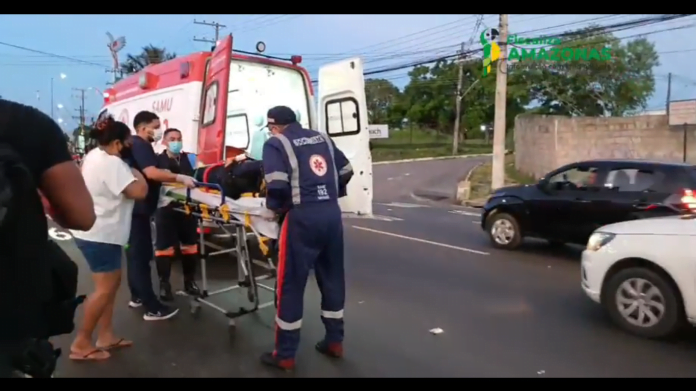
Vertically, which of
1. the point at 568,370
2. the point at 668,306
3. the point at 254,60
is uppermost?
the point at 254,60

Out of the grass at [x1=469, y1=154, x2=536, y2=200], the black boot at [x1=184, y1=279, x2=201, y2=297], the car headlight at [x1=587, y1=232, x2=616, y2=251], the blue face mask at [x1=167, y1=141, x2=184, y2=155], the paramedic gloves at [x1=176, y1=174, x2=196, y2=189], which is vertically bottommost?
the black boot at [x1=184, y1=279, x2=201, y2=297]

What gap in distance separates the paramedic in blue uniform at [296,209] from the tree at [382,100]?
201 ft

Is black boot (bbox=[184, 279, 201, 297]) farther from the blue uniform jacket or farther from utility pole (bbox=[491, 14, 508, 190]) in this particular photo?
utility pole (bbox=[491, 14, 508, 190])

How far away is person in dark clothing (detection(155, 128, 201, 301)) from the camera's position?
6.05 metres

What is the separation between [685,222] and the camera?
16.6 feet

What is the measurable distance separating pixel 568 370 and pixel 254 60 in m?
6.00

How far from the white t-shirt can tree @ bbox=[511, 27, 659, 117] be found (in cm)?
3921

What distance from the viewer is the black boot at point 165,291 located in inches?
246

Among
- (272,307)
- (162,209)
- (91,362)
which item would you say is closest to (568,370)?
(272,307)

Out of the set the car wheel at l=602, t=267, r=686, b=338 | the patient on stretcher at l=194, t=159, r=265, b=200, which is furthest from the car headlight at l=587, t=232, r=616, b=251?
the patient on stretcher at l=194, t=159, r=265, b=200

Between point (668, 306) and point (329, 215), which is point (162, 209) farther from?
point (668, 306)

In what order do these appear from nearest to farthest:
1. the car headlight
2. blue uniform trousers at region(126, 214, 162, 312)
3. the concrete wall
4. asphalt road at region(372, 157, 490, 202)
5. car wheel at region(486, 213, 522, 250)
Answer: the car headlight → blue uniform trousers at region(126, 214, 162, 312) → car wheel at region(486, 213, 522, 250) → the concrete wall → asphalt road at region(372, 157, 490, 202)

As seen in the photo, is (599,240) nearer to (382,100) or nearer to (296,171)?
(296,171)

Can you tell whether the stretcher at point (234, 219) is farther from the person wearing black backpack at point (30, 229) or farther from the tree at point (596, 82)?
the tree at point (596, 82)
